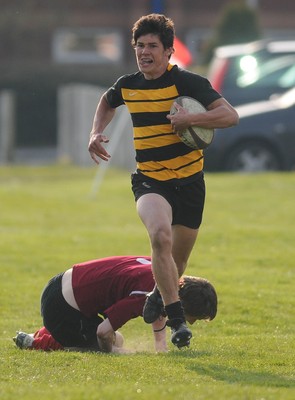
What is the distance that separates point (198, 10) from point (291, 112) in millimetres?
23852

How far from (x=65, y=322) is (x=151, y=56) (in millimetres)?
1837

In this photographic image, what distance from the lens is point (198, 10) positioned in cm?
4309

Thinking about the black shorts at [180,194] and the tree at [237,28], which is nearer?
the black shorts at [180,194]

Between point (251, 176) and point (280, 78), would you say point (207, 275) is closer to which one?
point (251, 176)

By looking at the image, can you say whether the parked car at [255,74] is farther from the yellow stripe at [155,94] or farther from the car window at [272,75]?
the yellow stripe at [155,94]

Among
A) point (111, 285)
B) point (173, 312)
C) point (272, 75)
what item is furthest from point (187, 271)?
point (272, 75)

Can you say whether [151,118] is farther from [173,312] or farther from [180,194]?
[173,312]

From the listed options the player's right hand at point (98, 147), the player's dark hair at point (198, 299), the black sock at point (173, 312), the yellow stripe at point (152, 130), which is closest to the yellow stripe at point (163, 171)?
the yellow stripe at point (152, 130)

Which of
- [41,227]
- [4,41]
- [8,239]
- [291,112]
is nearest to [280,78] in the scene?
[291,112]

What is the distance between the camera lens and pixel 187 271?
11961mm

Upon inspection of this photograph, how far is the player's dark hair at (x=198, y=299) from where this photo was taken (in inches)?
318

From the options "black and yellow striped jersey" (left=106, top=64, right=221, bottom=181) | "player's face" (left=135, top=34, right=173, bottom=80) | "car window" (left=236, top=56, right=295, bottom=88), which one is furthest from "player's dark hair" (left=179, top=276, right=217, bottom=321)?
"car window" (left=236, top=56, right=295, bottom=88)

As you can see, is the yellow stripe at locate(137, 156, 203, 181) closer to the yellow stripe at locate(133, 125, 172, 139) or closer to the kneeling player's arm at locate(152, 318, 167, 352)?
the yellow stripe at locate(133, 125, 172, 139)

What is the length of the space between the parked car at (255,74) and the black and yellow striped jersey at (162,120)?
41.3 feet
